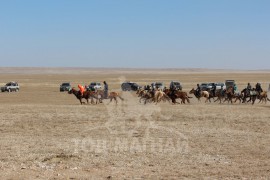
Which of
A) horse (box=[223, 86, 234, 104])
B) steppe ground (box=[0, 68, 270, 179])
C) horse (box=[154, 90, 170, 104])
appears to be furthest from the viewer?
horse (box=[223, 86, 234, 104])

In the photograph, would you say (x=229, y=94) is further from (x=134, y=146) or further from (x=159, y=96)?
(x=134, y=146)

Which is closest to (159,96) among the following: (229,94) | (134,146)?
(229,94)

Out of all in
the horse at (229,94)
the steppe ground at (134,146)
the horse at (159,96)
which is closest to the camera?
the steppe ground at (134,146)

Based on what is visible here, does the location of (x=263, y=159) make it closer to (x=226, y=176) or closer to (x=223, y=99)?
(x=226, y=176)

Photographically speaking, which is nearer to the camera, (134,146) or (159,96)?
(134,146)

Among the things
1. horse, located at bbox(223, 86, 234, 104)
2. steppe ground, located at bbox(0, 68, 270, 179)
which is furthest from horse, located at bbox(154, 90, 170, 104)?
steppe ground, located at bbox(0, 68, 270, 179)

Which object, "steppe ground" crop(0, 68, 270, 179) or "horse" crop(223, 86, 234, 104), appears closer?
"steppe ground" crop(0, 68, 270, 179)

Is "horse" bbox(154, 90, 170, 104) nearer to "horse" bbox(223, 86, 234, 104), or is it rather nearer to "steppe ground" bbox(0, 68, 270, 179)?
"horse" bbox(223, 86, 234, 104)

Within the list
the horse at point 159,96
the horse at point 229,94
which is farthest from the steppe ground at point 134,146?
the horse at point 229,94

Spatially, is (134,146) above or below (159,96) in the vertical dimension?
below

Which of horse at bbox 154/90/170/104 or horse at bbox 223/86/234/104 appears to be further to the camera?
horse at bbox 223/86/234/104

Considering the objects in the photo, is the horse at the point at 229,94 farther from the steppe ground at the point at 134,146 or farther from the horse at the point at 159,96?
the steppe ground at the point at 134,146

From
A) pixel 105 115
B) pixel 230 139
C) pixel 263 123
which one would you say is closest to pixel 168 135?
pixel 230 139

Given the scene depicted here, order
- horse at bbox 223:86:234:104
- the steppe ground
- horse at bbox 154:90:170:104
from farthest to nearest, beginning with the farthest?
horse at bbox 223:86:234:104 → horse at bbox 154:90:170:104 → the steppe ground
